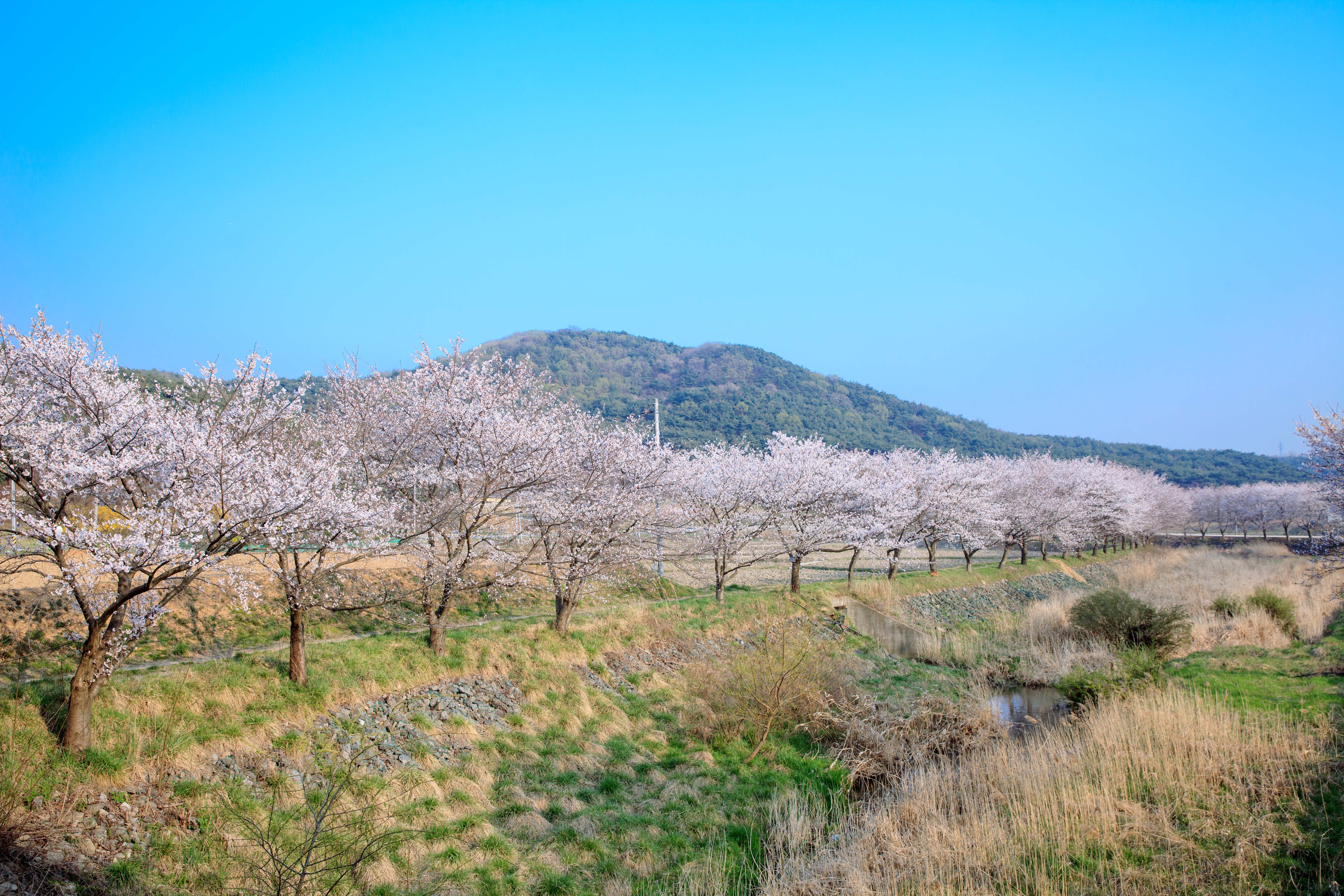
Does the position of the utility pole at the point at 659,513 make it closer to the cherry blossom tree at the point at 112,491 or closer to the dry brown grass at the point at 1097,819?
the dry brown grass at the point at 1097,819

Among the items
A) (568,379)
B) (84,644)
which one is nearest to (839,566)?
(84,644)

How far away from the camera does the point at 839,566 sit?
38.1 meters

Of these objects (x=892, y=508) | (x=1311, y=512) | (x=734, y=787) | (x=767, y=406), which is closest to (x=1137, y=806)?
(x=734, y=787)

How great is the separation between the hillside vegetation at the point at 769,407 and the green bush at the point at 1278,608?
166 feet

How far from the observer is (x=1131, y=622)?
18453 mm

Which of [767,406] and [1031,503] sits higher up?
[767,406]

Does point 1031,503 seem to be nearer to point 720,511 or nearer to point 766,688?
point 720,511

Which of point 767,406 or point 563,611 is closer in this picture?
point 563,611

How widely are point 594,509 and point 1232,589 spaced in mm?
27586

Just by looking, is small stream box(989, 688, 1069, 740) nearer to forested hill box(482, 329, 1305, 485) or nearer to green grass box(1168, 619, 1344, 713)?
green grass box(1168, 619, 1344, 713)

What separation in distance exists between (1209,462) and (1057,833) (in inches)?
6008

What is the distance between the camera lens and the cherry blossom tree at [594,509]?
46.9 ft

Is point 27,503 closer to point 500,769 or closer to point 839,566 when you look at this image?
point 500,769

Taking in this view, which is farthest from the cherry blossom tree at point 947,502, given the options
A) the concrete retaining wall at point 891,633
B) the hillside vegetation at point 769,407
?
the hillside vegetation at point 769,407
